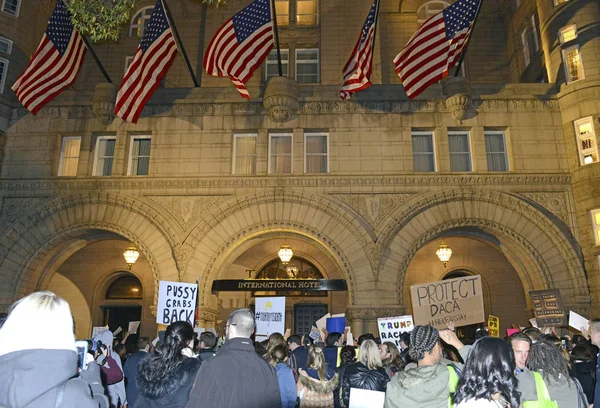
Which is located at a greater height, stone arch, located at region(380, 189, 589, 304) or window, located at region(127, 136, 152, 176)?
window, located at region(127, 136, 152, 176)

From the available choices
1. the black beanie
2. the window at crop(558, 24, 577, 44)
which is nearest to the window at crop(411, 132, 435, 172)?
the window at crop(558, 24, 577, 44)

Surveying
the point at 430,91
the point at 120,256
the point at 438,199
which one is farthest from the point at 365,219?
the point at 120,256

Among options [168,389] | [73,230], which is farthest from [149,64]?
[168,389]

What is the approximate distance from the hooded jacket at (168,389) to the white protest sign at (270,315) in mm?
8401

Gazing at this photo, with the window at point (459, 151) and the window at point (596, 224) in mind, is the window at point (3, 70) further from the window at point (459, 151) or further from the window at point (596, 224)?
the window at point (596, 224)

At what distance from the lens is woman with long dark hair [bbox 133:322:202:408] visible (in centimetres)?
514

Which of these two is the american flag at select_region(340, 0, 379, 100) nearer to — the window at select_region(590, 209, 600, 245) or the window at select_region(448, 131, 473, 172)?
the window at select_region(448, 131, 473, 172)

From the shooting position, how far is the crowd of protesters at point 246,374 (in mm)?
2934

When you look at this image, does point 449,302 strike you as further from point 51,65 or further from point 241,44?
point 51,65

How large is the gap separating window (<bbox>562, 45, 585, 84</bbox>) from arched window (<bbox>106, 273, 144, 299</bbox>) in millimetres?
21249

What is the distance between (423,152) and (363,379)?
14.5 m

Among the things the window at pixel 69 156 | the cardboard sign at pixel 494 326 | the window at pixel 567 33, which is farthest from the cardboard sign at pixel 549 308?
the window at pixel 69 156

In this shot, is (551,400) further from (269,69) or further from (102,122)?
(269,69)

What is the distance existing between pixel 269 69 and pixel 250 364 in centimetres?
2204
